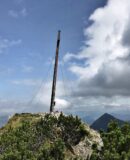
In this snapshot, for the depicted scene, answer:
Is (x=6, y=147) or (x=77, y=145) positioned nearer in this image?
(x=6, y=147)

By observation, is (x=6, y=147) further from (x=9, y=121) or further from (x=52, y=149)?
(x=9, y=121)

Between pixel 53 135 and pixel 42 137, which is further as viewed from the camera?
pixel 53 135

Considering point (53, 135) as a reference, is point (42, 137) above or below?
below

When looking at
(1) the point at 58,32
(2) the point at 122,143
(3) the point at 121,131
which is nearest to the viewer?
(2) the point at 122,143

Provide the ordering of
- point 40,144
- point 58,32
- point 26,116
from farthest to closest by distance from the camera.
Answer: point 58,32, point 26,116, point 40,144

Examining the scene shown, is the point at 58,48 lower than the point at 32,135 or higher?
higher

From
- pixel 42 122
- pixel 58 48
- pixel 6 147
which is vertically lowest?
pixel 6 147

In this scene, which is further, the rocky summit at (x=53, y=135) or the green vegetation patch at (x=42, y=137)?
the rocky summit at (x=53, y=135)

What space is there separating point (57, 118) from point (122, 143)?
46.4ft

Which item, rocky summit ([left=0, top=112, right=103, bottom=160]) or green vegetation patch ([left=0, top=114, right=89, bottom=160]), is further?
rocky summit ([left=0, top=112, right=103, bottom=160])

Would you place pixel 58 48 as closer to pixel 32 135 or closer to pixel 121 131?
pixel 32 135

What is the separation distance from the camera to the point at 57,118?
43.6 metres

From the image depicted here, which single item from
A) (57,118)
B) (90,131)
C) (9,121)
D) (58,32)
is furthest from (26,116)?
(58,32)

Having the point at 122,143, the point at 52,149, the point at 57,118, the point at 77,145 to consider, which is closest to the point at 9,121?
the point at 57,118
